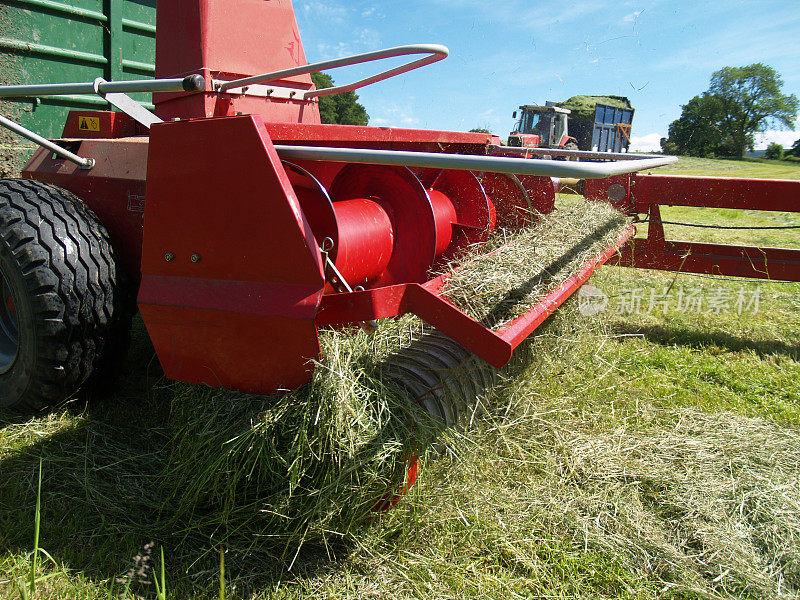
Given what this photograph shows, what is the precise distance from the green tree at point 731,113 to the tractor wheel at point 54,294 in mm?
41152

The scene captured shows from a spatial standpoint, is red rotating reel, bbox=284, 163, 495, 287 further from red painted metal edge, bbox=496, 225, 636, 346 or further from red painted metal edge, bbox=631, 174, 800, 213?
→ red painted metal edge, bbox=631, 174, 800, 213

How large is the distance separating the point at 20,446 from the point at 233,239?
138 cm

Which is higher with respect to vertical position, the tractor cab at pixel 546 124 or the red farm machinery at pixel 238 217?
the tractor cab at pixel 546 124

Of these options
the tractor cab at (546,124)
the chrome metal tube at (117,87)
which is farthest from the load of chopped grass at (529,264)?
the tractor cab at (546,124)

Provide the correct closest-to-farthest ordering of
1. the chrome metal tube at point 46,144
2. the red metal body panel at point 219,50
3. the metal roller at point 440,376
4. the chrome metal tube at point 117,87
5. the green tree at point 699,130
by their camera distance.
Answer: the metal roller at point 440,376
the chrome metal tube at point 117,87
the chrome metal tube at point 46,144
the red metal body panel at point 219,50
the green tree at point 699,130

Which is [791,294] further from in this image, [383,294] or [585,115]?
[585,115]

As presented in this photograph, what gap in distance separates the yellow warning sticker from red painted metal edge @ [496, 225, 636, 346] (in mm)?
2546

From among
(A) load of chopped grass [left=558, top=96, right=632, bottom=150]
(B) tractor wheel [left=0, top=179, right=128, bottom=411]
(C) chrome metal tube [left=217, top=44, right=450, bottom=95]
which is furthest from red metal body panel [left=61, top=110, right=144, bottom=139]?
(A) load of chopped grass [left=558, top=96, right=632, bottom=150]

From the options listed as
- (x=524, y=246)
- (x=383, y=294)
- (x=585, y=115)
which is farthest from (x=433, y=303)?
(x=585, y=115)

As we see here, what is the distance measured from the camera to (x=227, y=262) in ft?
6.95

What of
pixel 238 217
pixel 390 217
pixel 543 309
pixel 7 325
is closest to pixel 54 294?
pixel 7 325

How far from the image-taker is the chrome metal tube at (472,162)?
68.4 inches

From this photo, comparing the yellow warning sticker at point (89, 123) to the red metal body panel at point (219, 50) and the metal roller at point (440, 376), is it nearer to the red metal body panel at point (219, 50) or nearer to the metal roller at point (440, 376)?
the red metal body panel at point (219, 50)

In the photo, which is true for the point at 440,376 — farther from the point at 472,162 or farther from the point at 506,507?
the point at 472,162
